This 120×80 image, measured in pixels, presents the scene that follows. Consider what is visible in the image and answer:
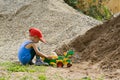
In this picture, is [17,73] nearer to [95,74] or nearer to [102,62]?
[95,74]

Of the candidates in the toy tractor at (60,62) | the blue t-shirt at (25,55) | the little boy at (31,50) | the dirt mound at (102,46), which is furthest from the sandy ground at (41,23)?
the blue t-shirt at (25,55)

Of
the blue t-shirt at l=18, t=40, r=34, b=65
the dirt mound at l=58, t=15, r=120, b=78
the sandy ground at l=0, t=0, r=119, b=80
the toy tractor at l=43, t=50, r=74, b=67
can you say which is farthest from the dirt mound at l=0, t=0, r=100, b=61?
the toy tractor at l=43, t=50, r=74, b=67

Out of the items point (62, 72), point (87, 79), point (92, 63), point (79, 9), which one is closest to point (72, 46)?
point (92, 63)

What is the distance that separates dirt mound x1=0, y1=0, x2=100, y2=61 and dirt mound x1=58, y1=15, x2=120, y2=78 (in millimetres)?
1031

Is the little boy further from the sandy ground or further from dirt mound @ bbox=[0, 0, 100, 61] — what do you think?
dirt mound @ bbox=[0, 0, 100, 61]

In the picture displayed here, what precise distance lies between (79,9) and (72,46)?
6960mm

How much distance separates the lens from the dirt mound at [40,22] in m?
12.3

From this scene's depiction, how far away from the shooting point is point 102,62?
8.43 m

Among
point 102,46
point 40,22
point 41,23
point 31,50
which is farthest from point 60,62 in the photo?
point 40,22

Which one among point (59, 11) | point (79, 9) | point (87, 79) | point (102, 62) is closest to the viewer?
point (87, 79)

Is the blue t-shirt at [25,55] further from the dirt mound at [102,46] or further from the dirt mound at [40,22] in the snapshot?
the dirt mound at [40,22]

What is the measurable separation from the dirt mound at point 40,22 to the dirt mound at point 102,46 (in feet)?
3.38

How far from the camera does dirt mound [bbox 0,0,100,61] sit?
1227 cm

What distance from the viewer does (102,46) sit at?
9.49m
